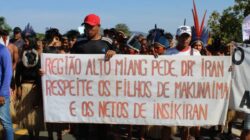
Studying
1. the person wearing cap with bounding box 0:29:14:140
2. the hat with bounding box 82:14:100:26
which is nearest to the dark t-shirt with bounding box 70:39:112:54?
the hat with bounding box 82:14:100:26

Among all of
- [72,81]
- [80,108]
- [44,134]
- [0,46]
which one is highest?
[0,46]

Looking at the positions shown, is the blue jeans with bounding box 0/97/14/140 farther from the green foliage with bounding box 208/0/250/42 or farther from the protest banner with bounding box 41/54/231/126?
the green foliage with bounding box 208/0/250/42

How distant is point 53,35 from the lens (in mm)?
7148

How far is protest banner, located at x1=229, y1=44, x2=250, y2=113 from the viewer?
566 centimetres

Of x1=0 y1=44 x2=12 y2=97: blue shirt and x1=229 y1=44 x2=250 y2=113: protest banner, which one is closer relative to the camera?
x1=0 y1=44 x2=12 y2=97: blue shirt

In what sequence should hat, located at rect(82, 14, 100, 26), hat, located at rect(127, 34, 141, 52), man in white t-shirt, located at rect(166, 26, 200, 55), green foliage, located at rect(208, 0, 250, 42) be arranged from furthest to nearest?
green foliage, located at rect(208, 0, 250, 42) → hat, located at rect(127, 34, 141, 52) → man in white t-shirt, located at rect(166, 26, 200, 55) → hat, located at rect(82, 14, 100, 26)

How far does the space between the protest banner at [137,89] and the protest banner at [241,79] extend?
0.10 meters

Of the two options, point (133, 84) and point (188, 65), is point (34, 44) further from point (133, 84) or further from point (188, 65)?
point (188, 65)

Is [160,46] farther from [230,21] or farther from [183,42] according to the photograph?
[230,21]

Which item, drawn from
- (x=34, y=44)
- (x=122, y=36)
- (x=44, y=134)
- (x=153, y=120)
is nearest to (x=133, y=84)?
(x=153, y=120)

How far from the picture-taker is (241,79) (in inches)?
224

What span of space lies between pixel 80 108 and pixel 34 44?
4.35 ft

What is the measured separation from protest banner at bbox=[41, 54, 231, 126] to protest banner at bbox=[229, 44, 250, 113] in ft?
0.33

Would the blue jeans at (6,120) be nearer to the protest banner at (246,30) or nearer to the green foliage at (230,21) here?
the protest banner at (246,30)
